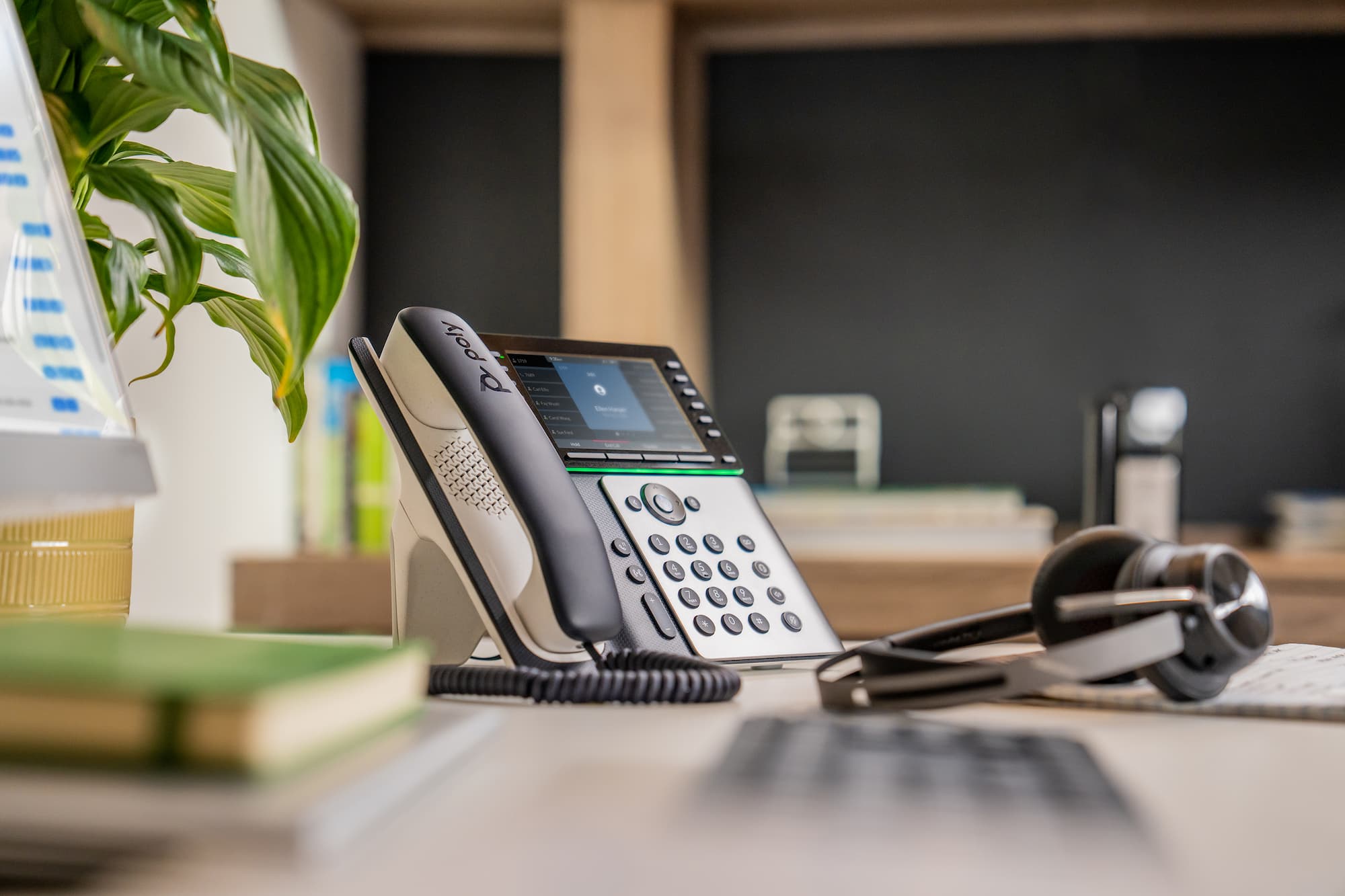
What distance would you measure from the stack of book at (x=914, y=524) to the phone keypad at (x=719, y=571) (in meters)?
1.21

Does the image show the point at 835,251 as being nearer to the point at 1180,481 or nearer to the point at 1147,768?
the point at 1180,481

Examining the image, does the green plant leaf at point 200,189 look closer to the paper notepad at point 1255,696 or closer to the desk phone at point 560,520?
the desk phone at point 560,520

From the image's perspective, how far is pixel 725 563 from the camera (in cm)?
72

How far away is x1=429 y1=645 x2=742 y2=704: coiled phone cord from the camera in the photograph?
1.78 ft

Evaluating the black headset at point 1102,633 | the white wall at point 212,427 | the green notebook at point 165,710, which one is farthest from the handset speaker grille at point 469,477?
the white wall at point 212,427

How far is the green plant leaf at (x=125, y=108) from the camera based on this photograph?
0.60 meters

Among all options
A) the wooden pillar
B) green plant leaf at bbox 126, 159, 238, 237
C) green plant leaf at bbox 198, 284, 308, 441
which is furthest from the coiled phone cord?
the wooden pillar

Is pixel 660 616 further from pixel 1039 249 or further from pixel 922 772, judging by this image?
pixel 1039 249

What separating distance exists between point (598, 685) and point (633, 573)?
0.14 meters

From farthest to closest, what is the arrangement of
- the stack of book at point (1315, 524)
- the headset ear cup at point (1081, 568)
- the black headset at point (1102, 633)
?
the stack of book at point (1315, 524) < the headset ear cup at point (1081, 568) < the black headset at point (1102, 633)

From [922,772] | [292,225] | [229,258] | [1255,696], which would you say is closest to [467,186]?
[229,258]

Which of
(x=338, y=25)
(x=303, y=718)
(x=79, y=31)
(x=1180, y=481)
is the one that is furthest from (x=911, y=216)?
(x=303, y=718)

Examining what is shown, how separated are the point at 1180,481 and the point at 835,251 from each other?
827 millimetres

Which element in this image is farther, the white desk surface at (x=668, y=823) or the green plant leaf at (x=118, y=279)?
the green plant leaf at (x=118, y=279)
